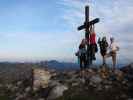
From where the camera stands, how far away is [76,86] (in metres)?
32.2

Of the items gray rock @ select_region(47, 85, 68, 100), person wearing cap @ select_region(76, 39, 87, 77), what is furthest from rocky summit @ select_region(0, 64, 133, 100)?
person wearing cap @ select_region(76, 39, 87, 77)

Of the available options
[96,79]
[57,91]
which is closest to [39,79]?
[57,91]

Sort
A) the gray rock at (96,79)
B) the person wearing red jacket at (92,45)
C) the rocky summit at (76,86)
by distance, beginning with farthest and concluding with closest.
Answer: the person wearing red jacket at (92,45), the gray rock at (96,79), the rocky summit at (76,86)

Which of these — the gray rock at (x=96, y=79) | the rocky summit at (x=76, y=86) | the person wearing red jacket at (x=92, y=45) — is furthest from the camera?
the person wearing red jacket at (x=92, y=45)

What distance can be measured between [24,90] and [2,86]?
619cm

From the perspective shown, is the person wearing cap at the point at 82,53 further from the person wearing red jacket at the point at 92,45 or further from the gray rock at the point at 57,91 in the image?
the gray rock at the point at 57,91

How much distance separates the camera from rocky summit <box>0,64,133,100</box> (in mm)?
29748

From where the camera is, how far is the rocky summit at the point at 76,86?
29.7 meters

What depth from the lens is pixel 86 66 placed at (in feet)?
118

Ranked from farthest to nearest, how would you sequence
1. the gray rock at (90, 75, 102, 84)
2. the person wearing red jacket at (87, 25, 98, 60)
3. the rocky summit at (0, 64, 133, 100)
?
the person wearing red jacket at (87, 25, 98, 60) → the gray rock at (90, 75, 102, 84) → the rocky summit at (0, 64, 133, 100)

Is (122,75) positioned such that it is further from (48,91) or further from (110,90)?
(48,91)

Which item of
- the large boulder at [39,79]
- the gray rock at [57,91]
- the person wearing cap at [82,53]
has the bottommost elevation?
the gray rock at [57,91]

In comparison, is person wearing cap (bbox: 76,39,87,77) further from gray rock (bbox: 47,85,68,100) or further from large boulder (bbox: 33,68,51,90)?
large boulder (bbox: 33,68,51,90)

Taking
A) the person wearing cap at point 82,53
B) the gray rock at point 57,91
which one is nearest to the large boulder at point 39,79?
the gray rock at point 57,91
